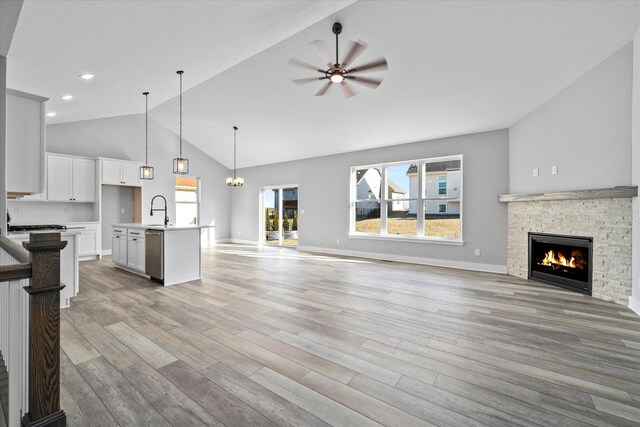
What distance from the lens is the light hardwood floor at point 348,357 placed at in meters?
1.74

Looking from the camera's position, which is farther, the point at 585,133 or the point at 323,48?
the point at 585,133

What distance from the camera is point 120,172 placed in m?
7.48

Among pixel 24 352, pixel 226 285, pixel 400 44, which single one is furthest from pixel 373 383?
pixel 400 44

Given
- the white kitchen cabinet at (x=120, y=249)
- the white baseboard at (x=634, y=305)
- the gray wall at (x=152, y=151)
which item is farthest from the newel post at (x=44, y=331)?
the gray wall at (x=152, y=151)

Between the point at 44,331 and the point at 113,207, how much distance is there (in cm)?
773

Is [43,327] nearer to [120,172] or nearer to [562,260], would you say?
[562,260]

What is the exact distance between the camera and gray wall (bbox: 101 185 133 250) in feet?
25.1

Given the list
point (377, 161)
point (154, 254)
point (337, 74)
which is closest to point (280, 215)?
point (377, 161)

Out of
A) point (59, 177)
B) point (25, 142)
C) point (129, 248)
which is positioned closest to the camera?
point (25, 142)

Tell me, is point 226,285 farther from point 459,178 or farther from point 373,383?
point 459,178

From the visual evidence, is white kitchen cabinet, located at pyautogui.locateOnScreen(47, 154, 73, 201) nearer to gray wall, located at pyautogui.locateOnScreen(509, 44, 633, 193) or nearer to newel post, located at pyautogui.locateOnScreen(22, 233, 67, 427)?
newel post, located at pyautogui.locateOnScreen(22, 233, 67, 427)

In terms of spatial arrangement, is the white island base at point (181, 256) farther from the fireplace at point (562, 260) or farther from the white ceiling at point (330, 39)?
the fireplace at point (562, 260)

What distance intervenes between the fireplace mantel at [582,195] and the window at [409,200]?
124cm

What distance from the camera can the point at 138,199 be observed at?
8.08 meters
